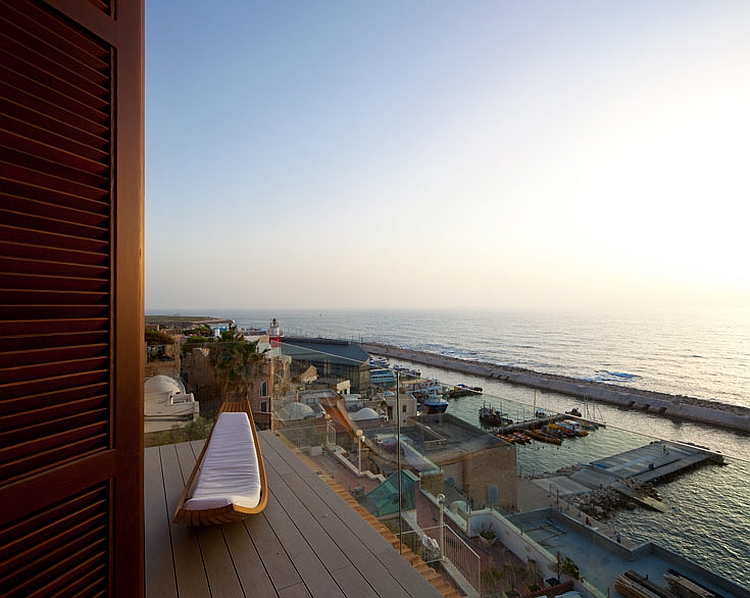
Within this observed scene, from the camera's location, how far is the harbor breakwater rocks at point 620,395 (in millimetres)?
16516

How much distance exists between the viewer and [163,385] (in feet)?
15.5

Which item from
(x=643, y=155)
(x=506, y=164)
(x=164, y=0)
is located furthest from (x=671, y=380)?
(x=164, y=0)

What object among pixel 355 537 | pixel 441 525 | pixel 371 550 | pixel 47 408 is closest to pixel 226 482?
pixel 355 537

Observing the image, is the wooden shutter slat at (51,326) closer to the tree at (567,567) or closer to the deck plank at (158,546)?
the deck plank at (158,546)

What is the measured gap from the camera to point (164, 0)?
4961mm

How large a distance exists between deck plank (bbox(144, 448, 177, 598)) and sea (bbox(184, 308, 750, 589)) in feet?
6.12

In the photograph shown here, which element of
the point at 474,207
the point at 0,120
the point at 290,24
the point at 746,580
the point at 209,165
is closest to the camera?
the point at 0,120

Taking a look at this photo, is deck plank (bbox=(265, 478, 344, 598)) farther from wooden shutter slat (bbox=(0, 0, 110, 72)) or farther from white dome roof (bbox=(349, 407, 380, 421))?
wooden shutter slat (bbox=(0, 0, 110, 72))

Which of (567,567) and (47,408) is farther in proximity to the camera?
(567,567)

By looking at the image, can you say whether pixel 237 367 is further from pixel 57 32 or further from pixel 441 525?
pixel 57 32

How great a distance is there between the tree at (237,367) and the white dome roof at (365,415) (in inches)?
81.6

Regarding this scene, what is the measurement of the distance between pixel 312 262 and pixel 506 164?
11.7 meters

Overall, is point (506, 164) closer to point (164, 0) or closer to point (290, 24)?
point (290, 24)

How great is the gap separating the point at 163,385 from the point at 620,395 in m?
22.3
